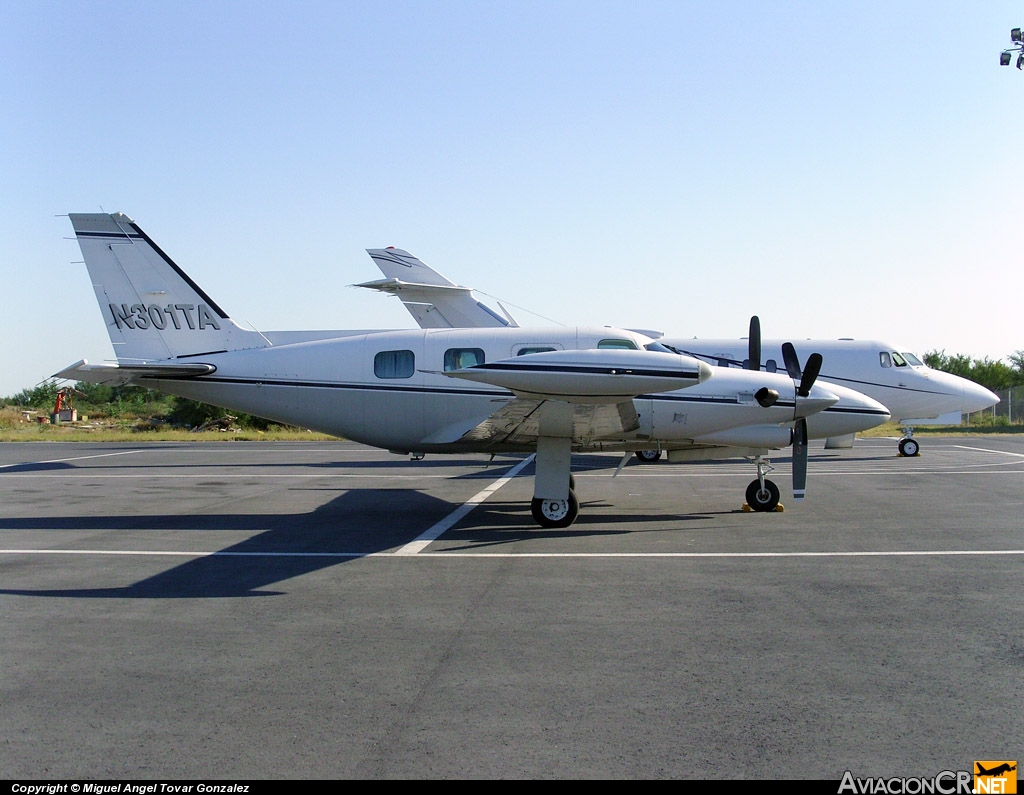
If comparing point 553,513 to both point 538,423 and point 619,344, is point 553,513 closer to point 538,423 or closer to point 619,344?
point 538,423

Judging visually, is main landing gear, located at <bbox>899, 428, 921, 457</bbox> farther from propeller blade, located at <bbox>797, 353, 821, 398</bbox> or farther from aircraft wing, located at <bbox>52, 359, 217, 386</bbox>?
aircraft wing, located at <bbox>52, 359, 217, 386</bbox>

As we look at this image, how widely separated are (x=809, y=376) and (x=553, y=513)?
171 inches

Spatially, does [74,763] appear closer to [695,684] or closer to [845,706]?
[695,684]

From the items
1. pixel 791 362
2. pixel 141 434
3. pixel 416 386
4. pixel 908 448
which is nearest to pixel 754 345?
pixel 791 362

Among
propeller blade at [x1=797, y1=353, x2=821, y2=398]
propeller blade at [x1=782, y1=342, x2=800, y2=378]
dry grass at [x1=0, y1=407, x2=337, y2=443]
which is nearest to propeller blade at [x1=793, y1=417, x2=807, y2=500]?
propeller blade at [x1=797, y1=353, x2=821, y2=398]

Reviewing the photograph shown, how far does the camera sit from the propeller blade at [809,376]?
13111mm

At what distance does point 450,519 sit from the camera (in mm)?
14133

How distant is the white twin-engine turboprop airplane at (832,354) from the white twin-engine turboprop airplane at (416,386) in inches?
311

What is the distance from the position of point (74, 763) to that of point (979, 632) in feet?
21.3

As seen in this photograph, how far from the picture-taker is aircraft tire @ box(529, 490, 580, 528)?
43.1ft

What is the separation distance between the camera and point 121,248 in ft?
49.8

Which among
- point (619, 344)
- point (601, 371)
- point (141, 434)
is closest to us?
point (601, 371)

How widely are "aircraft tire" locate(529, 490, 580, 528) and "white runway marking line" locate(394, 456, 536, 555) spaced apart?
4.43 ft

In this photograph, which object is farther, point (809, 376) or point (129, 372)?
point (129, 372)
